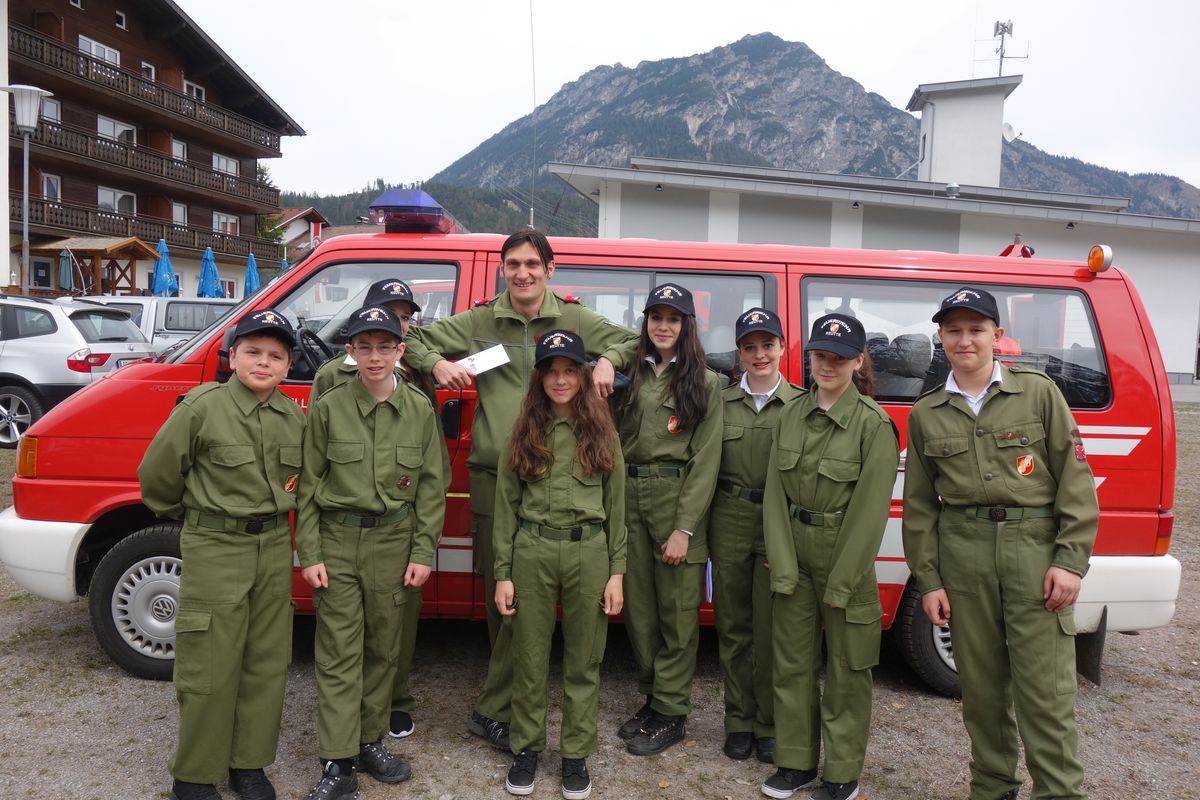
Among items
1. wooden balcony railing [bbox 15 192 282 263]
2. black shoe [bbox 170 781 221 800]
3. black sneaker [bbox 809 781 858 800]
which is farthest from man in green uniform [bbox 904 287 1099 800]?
wooden balcony railing [bbox 15 192 282 263]

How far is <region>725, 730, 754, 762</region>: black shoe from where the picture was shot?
3.47 m

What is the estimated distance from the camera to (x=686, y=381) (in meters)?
3.35

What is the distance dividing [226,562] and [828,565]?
2.17m

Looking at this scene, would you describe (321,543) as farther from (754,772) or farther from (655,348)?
(754,772)

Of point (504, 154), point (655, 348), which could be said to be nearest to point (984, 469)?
point (655, 348)

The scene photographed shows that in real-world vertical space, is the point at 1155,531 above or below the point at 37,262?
below

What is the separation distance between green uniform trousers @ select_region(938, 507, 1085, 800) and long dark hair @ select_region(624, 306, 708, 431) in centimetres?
99

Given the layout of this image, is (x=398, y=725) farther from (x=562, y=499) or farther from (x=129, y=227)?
(x=129, y=227)

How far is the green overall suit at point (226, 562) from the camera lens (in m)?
2.92

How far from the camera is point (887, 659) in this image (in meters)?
4.58

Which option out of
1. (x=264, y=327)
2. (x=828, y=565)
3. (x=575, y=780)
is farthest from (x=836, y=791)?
(x=264, y=327)

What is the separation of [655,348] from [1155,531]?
2.44m

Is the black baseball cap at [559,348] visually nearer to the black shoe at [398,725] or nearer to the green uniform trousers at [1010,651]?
the green uniform trousers at [1010,651]

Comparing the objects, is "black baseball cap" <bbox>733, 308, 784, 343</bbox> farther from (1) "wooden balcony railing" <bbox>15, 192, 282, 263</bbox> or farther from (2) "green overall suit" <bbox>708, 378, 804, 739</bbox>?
(1) "wooden balcony railing" <bbox>15, 192, 282, 263</bbox>
